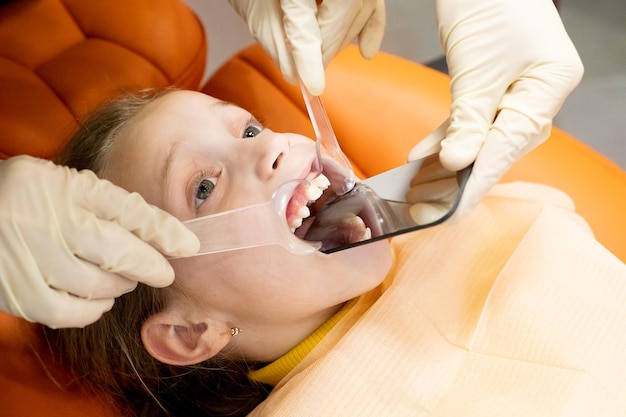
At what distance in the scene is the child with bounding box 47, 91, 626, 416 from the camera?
3.17 feet

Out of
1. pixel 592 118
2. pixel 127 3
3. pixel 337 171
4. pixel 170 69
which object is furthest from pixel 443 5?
pixel 592 118

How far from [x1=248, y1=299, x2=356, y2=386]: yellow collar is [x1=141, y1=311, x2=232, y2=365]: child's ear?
0.46 ft

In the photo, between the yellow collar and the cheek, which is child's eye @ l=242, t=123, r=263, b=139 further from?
the yellow collar

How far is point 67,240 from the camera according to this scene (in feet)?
2.39

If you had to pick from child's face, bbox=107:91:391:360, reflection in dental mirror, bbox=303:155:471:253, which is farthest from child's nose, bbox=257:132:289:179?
reflection in dental mirror, bbox=303:155:471:253

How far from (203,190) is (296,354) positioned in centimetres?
37

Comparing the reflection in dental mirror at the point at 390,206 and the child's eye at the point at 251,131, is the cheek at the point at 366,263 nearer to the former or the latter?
the reflection in dental mirror at the point at 390,206

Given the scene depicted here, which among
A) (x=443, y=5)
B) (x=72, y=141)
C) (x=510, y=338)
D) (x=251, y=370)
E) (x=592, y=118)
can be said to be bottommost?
(x=592, y=118)

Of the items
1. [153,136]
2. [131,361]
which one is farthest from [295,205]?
[131,361]

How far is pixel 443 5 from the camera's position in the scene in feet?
3.19

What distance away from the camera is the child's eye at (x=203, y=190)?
0.98 m

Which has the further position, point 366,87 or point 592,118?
point 592,118

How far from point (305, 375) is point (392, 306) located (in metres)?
0.20

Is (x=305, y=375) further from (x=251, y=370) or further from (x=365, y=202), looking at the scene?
(x=365, y=202)
